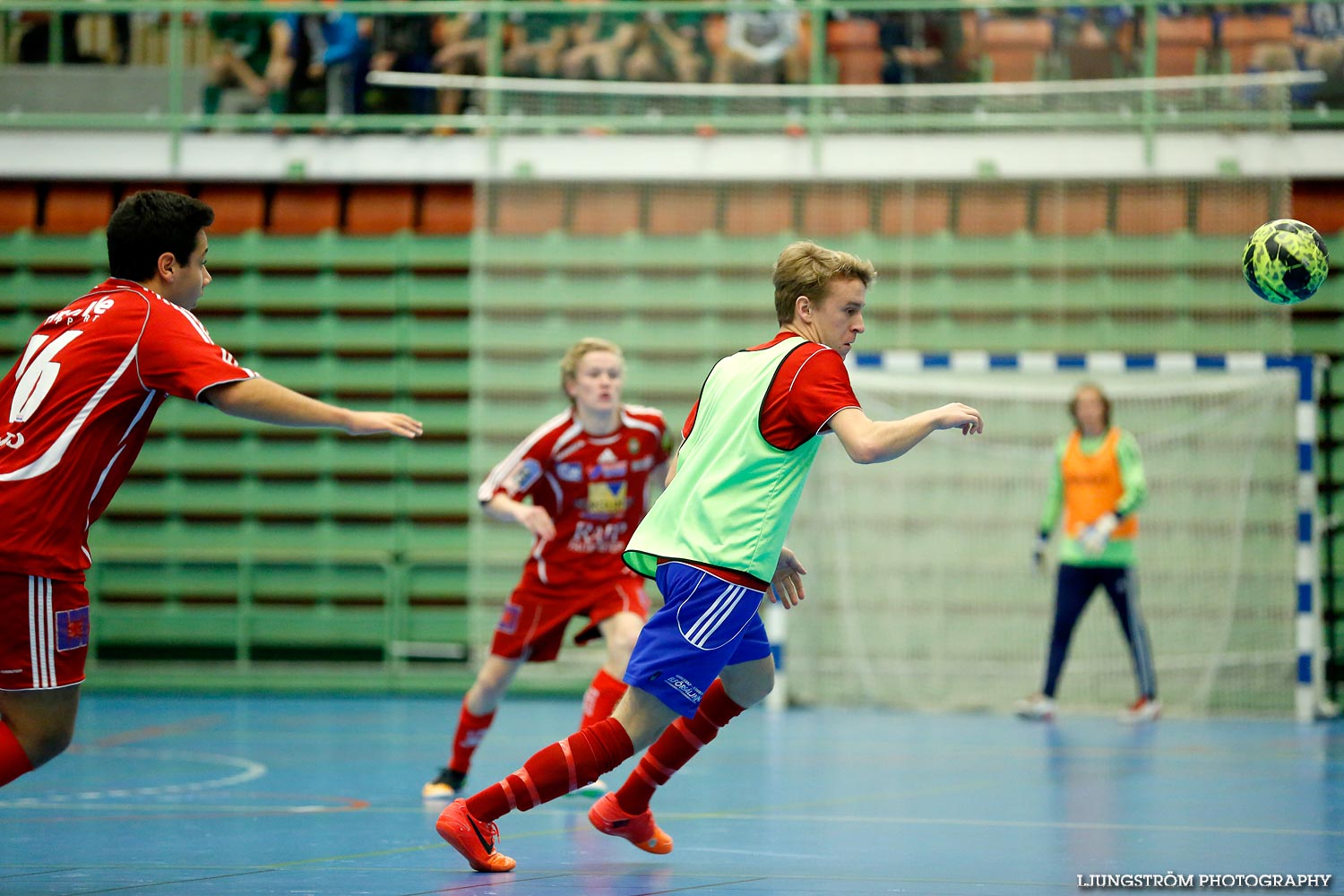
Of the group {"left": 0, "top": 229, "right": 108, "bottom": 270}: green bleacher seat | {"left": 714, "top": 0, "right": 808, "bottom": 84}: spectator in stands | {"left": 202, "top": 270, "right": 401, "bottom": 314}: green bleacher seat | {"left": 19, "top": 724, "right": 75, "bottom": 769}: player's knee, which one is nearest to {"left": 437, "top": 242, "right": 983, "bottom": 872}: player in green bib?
{"left": 19, "top": 724, "right": 75, "bottom": 769}: player's knee

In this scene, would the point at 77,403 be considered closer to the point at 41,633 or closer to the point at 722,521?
the point at 41,633

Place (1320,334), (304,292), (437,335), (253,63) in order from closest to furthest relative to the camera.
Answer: (1320,334) < (253,63) < (437,335) < (304,292)

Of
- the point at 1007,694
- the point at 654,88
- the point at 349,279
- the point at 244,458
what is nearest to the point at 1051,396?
the point at 1007,694

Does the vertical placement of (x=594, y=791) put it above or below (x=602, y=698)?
below

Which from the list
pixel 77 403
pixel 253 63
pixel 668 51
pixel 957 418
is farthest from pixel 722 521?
pixel 253 63

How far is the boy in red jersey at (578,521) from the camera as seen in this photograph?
254 inches

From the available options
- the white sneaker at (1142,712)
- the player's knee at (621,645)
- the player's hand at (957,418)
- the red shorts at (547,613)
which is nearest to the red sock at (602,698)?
the player's knee at (621,645)

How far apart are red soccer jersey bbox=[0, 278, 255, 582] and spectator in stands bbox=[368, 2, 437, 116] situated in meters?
8.47

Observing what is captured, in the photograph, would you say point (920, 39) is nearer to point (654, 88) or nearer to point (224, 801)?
point (654, 88)

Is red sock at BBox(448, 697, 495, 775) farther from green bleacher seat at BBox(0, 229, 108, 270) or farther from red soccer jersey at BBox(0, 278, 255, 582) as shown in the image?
green bleacher seat at BBox(0, 229, 108, 270)

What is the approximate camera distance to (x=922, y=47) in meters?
11.4

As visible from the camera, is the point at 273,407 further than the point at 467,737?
No

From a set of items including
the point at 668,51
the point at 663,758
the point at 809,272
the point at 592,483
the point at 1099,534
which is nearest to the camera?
the point at 809,272

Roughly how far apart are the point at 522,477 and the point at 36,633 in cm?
286
